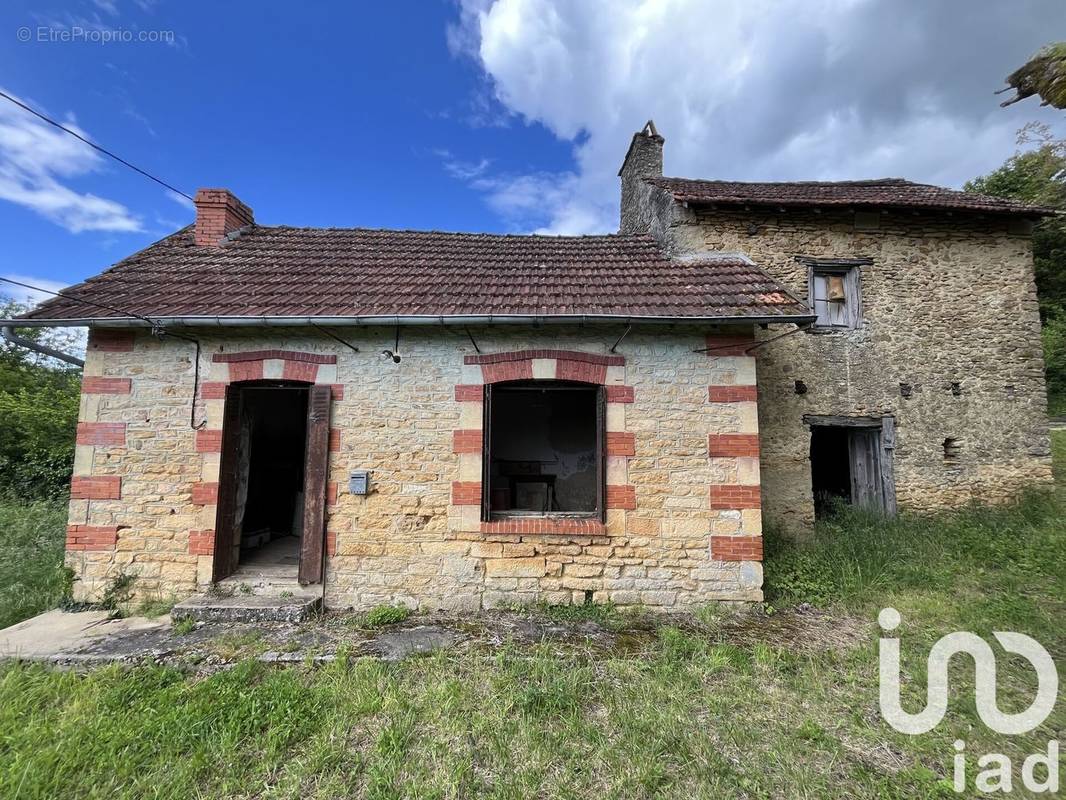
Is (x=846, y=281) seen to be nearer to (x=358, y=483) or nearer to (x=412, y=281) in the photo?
(x=412, y=281)

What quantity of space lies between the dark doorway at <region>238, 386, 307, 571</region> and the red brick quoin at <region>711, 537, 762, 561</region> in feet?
18.2

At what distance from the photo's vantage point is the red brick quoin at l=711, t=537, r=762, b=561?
488 cm

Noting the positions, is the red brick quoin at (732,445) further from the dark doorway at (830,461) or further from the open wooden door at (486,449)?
the dark doorway at (830,461)

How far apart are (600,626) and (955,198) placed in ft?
29.3

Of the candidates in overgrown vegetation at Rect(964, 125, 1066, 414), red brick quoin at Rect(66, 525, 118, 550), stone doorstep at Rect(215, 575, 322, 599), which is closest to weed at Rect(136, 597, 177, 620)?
stone doorstep at Rect(215, 575, 322, 599)

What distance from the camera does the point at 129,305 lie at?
499 cm

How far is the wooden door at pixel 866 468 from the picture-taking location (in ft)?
23.2

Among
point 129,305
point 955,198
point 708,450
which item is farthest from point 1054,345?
point 129,305

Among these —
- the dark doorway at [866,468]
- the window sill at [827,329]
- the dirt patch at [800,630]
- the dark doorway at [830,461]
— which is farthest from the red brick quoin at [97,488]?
the dark doorway at [830,461]

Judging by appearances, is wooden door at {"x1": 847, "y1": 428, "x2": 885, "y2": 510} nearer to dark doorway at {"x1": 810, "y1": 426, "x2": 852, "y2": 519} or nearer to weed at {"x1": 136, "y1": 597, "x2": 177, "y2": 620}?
dark doorway at {"x1": 810, "y1": 426, "x2": 852, "y2": 519}

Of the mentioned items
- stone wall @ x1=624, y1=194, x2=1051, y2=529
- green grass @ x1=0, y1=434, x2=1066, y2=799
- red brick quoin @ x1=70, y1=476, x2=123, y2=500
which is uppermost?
stone wall @ x1=624, y1=194, x2=1051, y2=529

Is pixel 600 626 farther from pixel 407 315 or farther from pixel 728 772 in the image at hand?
pixel 407 315

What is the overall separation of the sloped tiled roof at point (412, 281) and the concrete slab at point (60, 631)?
3095 mm

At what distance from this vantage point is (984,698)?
128 inches
